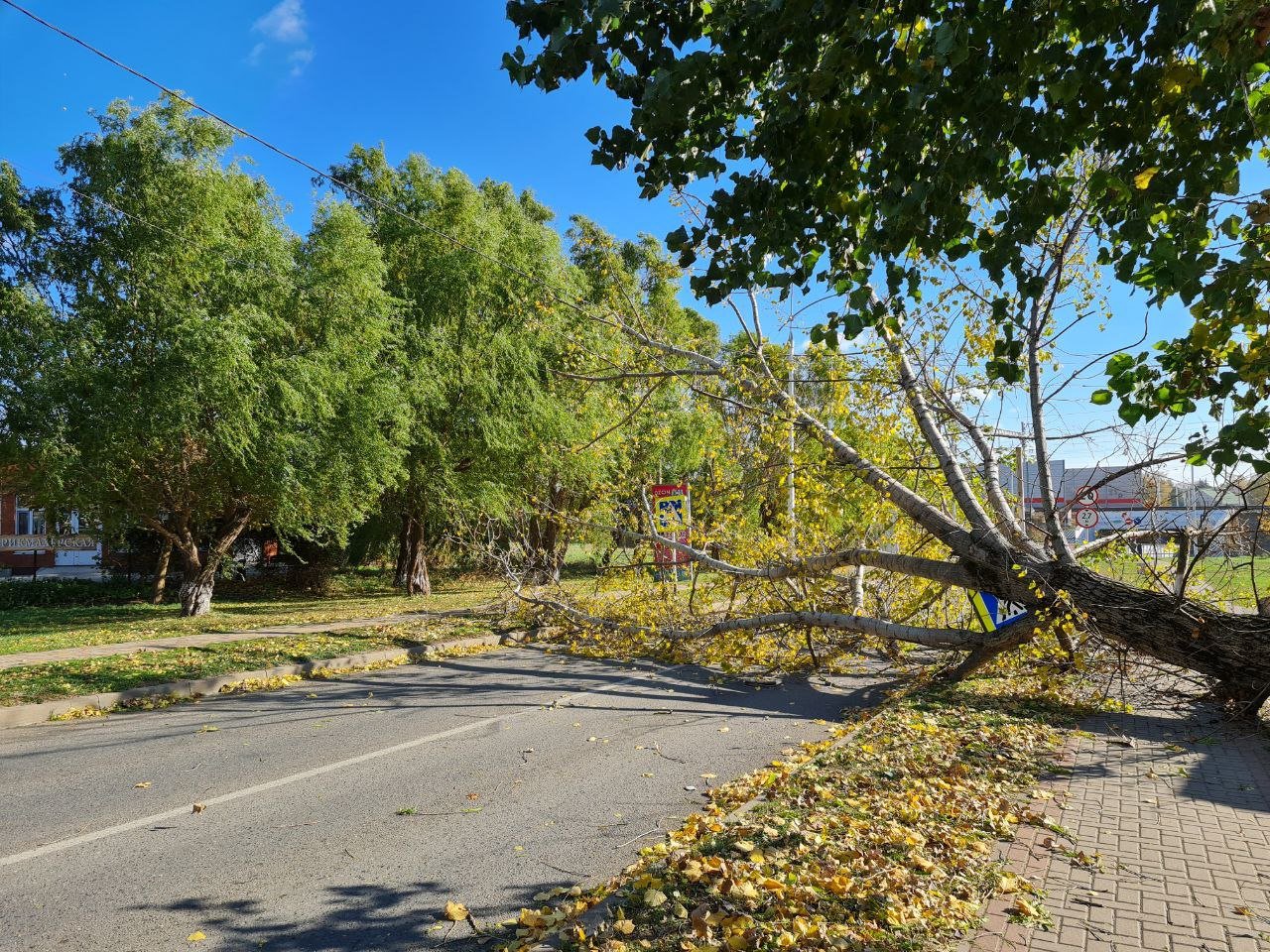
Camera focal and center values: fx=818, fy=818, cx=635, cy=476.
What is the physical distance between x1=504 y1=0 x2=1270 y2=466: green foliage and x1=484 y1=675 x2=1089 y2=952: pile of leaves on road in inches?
104

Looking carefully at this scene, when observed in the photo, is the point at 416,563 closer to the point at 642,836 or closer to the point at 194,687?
the point at 194,687

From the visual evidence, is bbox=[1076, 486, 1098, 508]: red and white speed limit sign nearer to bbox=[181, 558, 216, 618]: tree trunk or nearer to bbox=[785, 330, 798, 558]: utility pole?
bbox=[785, 330, 798, 558]: utility pole

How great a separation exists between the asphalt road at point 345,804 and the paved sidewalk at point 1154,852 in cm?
224

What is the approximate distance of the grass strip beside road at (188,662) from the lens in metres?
9.24

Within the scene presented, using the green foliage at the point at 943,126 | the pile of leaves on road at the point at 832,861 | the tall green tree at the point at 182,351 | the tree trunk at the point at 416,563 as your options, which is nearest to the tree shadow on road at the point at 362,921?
the pile of leaves on road at the point at 832,861

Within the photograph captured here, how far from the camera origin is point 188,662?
35.8ft

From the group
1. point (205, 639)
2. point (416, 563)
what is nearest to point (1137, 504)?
point (205, 639)

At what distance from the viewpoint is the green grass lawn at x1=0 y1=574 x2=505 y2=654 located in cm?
1367

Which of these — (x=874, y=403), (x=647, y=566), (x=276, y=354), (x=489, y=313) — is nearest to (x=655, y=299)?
(x=489, y=313)

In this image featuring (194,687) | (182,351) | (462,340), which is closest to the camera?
(194,687)

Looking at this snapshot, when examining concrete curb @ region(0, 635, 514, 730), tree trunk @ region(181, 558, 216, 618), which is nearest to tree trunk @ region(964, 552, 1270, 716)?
concrete curb @ region(0, 635, 514, 730)

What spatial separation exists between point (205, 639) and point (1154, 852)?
1326 cm

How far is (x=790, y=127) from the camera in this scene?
437 centimetres

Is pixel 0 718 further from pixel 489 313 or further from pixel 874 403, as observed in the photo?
pixel 489 313
